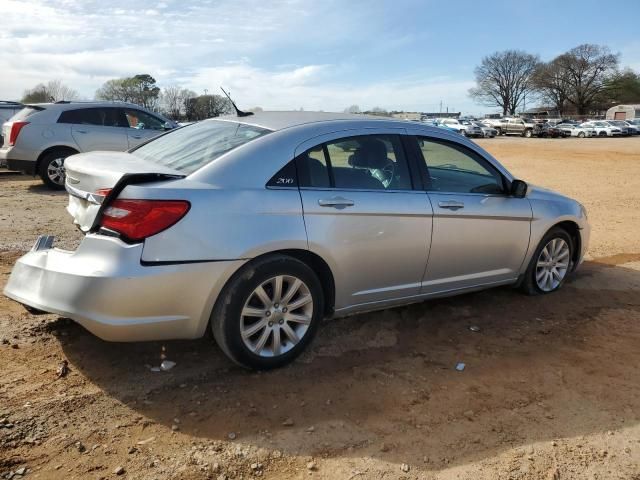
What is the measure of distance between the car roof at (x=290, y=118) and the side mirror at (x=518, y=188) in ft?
3.68

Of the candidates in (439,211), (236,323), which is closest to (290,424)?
(236,323)

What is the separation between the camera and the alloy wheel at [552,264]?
5156 millimetres

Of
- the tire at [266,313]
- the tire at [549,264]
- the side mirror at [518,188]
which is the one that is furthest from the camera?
the tire at [549,264]

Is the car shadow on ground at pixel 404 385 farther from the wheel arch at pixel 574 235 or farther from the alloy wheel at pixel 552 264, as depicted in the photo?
the wheel arch at pixel 574 235

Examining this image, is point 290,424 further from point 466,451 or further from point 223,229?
point 223,229

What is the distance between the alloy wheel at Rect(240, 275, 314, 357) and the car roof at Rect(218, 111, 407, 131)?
1068 mm

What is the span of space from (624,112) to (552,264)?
9728 cm

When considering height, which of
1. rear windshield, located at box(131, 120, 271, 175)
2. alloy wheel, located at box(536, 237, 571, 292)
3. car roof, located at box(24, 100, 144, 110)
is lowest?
alloy wheel, located at box(536, 237, 571, 292)

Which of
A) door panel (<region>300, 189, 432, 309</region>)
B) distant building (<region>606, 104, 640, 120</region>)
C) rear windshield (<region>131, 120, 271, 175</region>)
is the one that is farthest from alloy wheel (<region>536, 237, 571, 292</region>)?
distant building (<region>606, 104, 640, 120</region>)

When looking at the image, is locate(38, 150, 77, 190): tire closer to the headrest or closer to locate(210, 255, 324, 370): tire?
the headrest

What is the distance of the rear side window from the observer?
424 inches

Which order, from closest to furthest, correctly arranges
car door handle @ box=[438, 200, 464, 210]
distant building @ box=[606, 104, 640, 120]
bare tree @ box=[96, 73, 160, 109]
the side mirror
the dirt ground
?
the dirt ground
car door handle @ box=[438, 200, 464, 210]
the side mirror
bare tree @ box=[96, 73, 160, 109]
distant building @ box=[606, 104, 640, 120]

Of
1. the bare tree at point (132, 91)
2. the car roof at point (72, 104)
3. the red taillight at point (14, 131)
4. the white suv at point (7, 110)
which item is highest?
the bare tree at point (132, 91)

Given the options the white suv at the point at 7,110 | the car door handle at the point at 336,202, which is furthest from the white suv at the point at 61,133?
the car door handle at the point at 336,202
